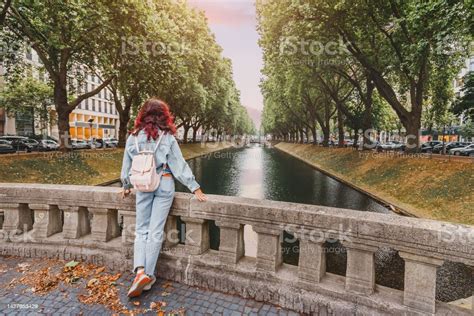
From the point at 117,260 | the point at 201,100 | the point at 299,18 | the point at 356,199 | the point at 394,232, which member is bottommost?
the point at 356,199

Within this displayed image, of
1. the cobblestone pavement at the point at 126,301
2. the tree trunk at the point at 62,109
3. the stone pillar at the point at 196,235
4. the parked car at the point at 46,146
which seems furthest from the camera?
the parked car at the point at 46,146

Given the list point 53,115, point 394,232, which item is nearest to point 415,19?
point 394,232

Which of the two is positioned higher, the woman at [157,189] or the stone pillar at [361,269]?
the woman at [157,189]

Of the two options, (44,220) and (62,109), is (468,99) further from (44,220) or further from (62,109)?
(62,109)

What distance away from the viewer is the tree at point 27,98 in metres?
35.8

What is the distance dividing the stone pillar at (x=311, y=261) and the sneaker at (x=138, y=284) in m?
1.74

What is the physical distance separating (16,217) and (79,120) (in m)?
63.2

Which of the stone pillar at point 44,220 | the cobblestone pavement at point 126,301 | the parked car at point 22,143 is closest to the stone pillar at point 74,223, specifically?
the stone pillar at point 44,220

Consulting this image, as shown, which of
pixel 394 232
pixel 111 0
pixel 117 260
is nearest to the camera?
pixel 394 232

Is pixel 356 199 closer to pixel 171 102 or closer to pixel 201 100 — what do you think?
pixel 201 100

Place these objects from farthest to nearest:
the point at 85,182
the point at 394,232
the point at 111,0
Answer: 1. the point at 85,182
2. the point at 111,0
3. the point at 394,232

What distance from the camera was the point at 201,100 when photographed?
25562 millimetres

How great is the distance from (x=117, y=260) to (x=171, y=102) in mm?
28402

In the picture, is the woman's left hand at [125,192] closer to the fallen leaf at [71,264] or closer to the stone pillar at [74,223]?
the stone pillar at [74,223]
